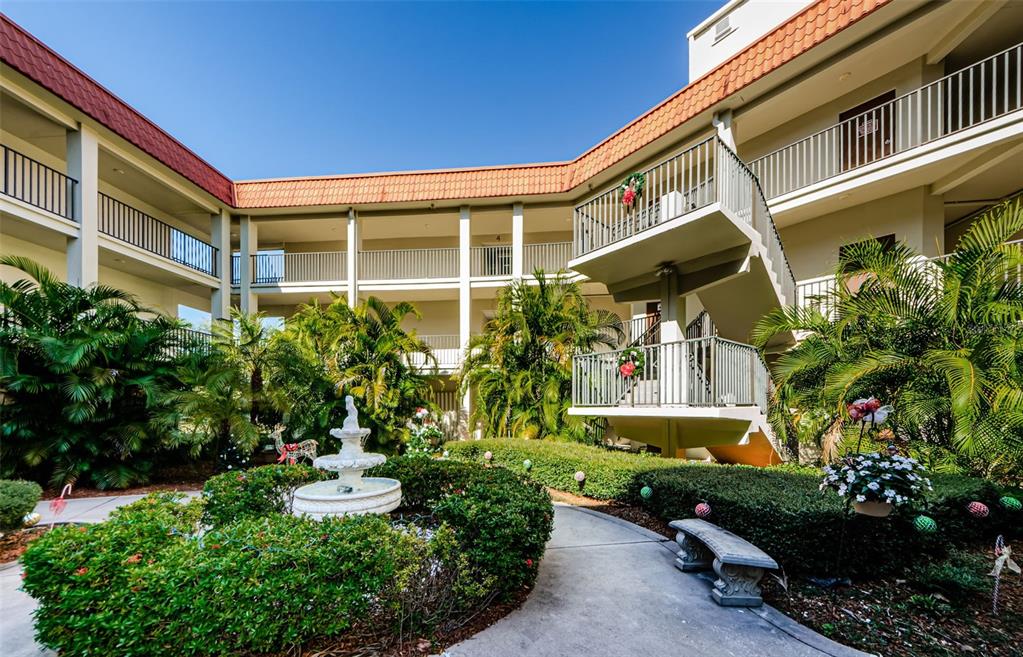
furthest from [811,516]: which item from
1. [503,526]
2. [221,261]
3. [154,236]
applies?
[154,236]

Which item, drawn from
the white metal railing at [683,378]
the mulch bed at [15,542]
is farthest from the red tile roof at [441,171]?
the mulch bed at [15,542]

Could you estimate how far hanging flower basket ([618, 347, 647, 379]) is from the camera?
26.1 ft

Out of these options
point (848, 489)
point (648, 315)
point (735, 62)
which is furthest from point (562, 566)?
point (735, 62)

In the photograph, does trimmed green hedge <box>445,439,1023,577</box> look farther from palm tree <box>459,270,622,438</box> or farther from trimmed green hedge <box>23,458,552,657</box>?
palm tree <box>459,270,622,438</box>

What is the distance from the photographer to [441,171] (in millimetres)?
14219

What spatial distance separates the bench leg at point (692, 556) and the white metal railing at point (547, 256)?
11.0m

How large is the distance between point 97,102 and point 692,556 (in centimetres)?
1468

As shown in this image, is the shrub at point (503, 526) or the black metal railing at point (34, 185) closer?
the shrub at point (503, 526)

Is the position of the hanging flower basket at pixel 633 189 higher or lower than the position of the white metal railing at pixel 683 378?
higher

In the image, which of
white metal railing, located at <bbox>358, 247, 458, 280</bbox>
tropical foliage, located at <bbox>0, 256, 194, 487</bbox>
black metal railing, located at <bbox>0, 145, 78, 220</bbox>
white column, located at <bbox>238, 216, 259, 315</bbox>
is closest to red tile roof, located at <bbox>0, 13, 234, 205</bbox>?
white column, located at <bbox>238, 216, 259, 315</bbox>

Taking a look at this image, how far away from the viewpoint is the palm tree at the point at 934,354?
4812 mm

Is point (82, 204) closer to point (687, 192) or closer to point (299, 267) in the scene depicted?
point (299, 267)

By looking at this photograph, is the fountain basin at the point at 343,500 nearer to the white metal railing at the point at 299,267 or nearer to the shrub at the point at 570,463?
the shrub at the point at 570,463

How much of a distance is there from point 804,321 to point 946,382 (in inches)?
72.5
